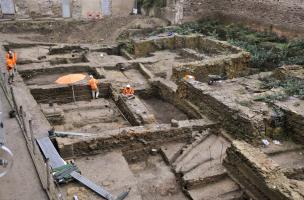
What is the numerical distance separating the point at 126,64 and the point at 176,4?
7880 millimetres

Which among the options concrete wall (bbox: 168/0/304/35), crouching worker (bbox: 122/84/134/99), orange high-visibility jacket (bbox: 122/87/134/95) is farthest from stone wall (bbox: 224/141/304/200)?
concrete wall (bbox: 168/0/304/35)

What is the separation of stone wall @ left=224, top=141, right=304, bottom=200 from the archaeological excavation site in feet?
0.10

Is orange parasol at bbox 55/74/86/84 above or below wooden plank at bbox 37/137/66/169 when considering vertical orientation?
above

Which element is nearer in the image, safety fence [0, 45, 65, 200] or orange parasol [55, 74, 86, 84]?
safety fence [0, 45, 65, 200]

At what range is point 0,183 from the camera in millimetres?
5723

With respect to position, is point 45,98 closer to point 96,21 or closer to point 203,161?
point 203,161

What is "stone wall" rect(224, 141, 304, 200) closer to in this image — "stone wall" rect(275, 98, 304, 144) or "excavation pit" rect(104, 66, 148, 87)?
"stone wall" rect(275, 98, 304, 144)

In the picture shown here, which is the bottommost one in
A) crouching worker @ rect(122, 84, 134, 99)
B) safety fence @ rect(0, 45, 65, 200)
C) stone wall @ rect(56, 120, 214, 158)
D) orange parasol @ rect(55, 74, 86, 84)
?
stone wall @ rect(56, 120, 214, 158)

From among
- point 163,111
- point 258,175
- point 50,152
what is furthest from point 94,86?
point 258,175

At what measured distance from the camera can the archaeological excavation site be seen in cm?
805

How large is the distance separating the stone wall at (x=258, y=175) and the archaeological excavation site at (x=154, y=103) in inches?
1.2

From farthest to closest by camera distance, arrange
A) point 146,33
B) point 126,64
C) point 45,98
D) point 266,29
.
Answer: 1. point 146,33
2. point 266,29
3. point 126,64
4. point 45,98

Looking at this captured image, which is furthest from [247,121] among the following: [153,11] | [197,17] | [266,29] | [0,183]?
[153,11]

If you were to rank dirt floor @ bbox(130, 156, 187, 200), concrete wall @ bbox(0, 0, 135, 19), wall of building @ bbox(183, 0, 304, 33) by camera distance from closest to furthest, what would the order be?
dirt floor @ bbox(130, 156, 187, 200) → wall of building @ bbox(183, 0, 304, 33) → concrete wall @ bbox(0, 0, 135, 19)
